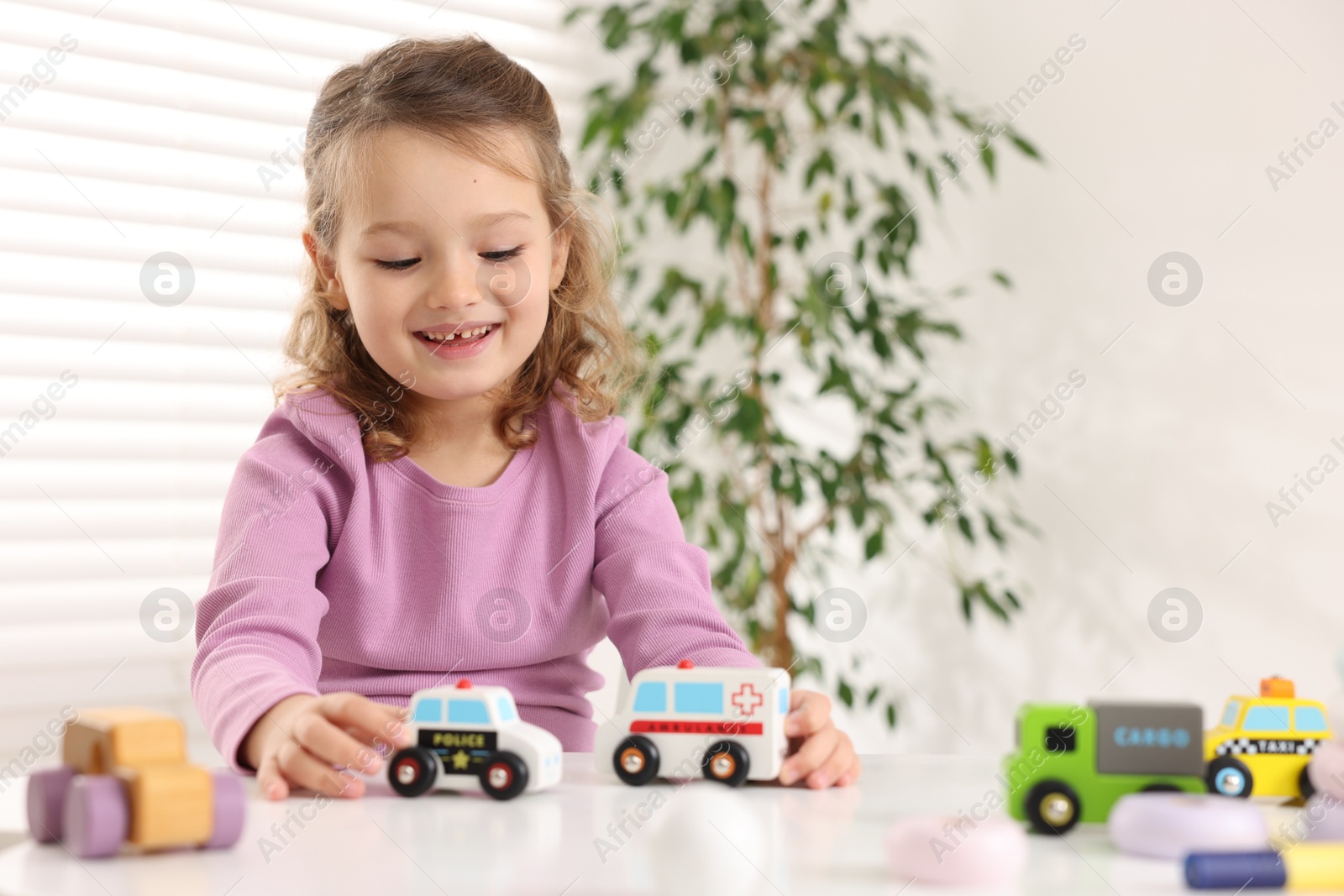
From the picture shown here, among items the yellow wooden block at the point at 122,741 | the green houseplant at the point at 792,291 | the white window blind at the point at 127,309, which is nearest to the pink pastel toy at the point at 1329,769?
the yellow wooden block at the point at 122,741

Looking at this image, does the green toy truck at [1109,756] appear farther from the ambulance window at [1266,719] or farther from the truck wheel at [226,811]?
the truck wheel at [226,811]

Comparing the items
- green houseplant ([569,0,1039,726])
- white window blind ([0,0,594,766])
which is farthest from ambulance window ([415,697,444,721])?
green houseplant ([569,0,1039,726])

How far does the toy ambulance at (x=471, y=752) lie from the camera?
720 millimetres

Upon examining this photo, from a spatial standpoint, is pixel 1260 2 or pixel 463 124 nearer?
pixel 463 124

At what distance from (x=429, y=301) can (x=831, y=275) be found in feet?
3.85

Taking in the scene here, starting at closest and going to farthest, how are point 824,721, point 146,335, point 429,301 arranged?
point 824,721 < point 429,301 < point 146,335

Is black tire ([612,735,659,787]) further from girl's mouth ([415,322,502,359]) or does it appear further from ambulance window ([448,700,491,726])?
girl's mouth ([415,322,502,359])

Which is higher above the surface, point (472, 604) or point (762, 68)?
point (762, 68)

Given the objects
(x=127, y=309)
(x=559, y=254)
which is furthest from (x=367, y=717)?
(x=127, y=309)

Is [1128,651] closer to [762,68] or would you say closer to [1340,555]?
[1340,555]

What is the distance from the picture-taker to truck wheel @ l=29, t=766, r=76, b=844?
1.96 feet

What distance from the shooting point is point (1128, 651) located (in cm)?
214

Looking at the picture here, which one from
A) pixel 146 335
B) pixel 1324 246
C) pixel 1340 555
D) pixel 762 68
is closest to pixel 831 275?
pixel 762 68

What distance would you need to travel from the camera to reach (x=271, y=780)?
731 mm
